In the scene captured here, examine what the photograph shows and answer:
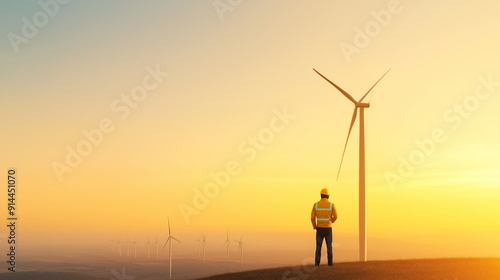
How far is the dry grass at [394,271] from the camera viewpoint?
25.4 metres

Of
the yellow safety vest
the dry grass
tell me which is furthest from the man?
the dry grass

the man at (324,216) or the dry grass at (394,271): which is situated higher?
the man at (324,216)

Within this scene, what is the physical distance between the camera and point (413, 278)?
24969 millimetres

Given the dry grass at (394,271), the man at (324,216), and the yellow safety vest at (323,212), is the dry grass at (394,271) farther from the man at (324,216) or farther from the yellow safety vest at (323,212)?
the yellow safety vest at (323,212)

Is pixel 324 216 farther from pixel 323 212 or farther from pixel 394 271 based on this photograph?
pixel 394 271

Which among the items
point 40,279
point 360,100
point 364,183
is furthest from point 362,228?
point 40,279

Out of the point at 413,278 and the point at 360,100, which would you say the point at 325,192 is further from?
the point at 360,100

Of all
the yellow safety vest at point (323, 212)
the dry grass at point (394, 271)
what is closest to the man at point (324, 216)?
the yellow safety vest at point (323, 212)

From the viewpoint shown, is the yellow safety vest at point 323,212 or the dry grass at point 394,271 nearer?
the dry grass at point 394,271

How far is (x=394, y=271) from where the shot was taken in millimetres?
26609

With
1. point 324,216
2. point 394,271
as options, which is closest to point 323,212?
point 324,216

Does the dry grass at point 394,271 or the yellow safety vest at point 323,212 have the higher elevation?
the yellow safety vest at point 323,212

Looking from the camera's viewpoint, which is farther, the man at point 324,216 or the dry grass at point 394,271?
the man at point 324,216

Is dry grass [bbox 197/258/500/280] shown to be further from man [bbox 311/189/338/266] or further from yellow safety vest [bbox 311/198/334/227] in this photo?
yellow safety vest [bbox 311/198/334/227]
